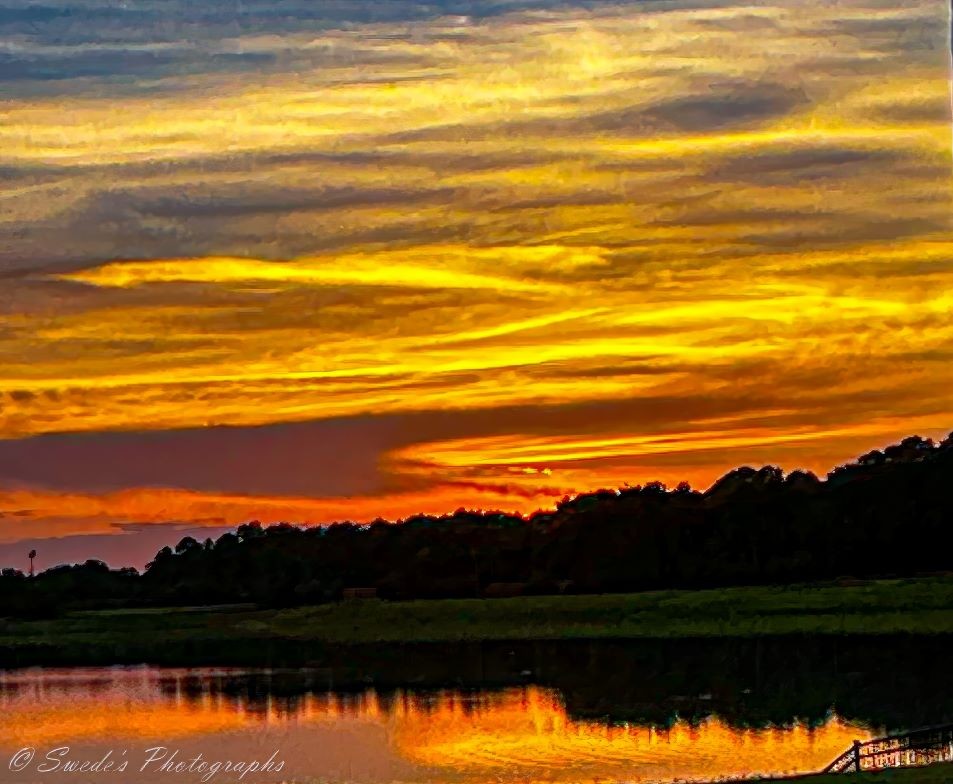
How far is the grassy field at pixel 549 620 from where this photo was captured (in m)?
113


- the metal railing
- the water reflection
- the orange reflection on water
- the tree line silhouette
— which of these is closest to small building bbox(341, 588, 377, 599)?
the tree line silhouette

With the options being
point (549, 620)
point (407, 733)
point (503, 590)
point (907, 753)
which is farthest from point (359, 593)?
point (907, 753)

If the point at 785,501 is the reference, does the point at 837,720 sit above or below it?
below

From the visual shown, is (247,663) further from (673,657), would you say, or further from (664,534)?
(664,534)

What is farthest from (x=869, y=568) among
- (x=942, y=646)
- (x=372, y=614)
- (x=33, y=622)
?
(x=33, y=622)

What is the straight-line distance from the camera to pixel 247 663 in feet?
352

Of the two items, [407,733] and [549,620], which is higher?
[549,620]

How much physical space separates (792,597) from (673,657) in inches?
1248

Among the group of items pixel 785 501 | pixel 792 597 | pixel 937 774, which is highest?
pixel 785 501

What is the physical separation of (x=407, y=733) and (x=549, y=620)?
2453 inches

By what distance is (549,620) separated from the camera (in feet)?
414

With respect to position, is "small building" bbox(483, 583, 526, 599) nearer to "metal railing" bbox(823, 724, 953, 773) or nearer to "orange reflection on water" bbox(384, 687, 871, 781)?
"orange reflection on water" bbox(384, 687, 871, 781)

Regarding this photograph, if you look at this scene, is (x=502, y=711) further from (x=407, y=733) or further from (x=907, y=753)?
(x=907, y=753)

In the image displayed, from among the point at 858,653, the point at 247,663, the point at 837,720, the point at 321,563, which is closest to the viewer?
the point at 837,720
